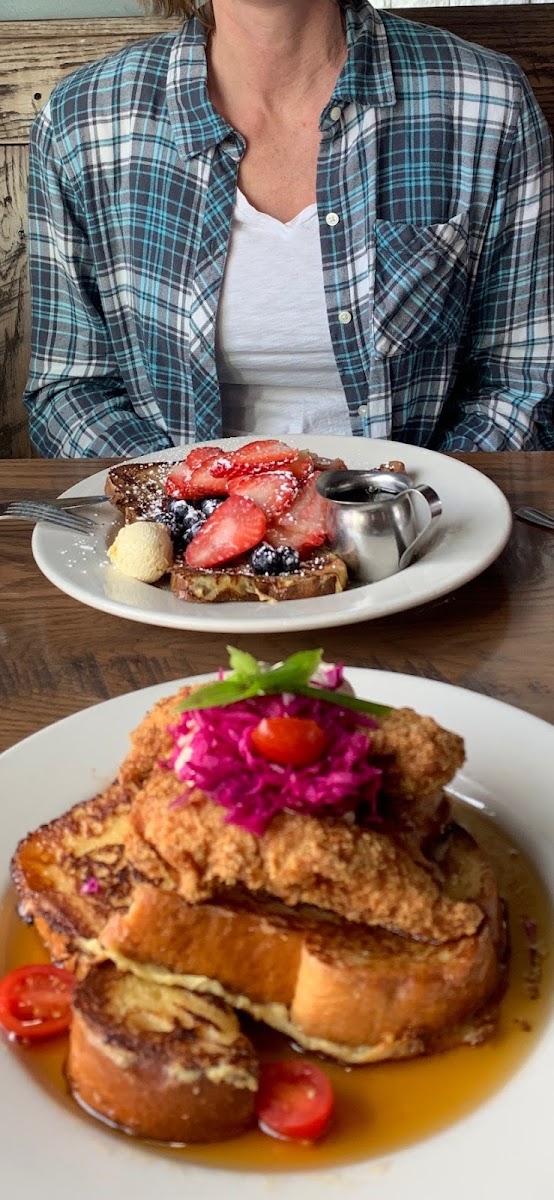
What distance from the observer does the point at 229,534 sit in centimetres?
166

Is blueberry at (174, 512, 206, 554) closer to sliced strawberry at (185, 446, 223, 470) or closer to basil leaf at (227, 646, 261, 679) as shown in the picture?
sliced strawberry at (185, 446, 223, 470)

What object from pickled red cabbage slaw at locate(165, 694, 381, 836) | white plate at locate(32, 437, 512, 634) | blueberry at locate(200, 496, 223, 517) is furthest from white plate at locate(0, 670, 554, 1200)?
blueberry at locate(200, 496, 223, 517)

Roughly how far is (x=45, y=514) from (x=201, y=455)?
29cm

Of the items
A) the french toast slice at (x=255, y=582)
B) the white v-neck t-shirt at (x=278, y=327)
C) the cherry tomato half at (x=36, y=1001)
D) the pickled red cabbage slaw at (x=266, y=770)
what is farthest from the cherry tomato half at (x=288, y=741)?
the white v-neck t-shirt at (x=278, y=327)

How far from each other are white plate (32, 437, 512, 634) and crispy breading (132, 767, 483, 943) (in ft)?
1.76

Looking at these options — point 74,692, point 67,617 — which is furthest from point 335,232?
point 74,692

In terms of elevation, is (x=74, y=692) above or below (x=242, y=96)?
below

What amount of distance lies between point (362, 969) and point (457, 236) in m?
1.96

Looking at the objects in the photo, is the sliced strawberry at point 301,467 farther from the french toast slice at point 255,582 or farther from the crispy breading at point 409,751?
the crispy breading at point 409,751

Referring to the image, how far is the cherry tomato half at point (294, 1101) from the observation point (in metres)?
0.79

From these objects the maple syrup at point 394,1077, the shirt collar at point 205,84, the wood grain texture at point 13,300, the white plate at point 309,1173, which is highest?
the shirt collar at point 205,84

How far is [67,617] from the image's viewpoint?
5.15ft

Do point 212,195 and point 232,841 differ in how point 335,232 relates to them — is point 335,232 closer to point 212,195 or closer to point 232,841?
point 212,195

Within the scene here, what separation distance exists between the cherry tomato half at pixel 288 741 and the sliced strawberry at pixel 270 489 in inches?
32.8
